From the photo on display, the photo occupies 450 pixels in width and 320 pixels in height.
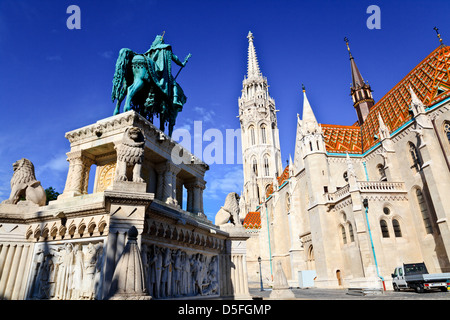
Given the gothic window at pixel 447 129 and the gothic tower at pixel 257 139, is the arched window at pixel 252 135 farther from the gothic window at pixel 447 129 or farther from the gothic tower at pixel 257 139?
the gothic window at pixel 447 129

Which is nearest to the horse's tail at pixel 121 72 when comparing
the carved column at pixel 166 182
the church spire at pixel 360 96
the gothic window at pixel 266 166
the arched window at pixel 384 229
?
the carved column at pixel 166 182

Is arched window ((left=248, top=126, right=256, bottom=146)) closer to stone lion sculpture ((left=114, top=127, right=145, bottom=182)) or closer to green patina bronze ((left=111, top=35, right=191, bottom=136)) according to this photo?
green patina bronze ((left=111, top=35, right=191, bottom=136))

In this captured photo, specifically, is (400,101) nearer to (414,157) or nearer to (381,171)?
(381,171)

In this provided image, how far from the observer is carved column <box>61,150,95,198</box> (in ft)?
26.3

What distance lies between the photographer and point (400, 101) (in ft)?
101

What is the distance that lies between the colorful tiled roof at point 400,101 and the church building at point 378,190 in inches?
4.5

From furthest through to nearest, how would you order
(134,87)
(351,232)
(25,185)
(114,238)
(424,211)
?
(351,232) < (424,211) < (134,87) < (25,185) < (114,238)

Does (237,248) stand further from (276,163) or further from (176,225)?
(276,163)

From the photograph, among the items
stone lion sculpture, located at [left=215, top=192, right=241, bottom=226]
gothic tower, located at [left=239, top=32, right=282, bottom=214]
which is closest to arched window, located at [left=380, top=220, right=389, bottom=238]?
stone lion sculpture, located at [left=215, top=192, right=241, bottom=226]

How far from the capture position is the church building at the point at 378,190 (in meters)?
22.9

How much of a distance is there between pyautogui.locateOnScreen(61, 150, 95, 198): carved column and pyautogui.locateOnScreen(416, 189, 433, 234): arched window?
26379 mm

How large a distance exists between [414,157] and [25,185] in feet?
95.9

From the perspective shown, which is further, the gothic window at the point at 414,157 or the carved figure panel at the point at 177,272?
the gothic window at the point at 414,157

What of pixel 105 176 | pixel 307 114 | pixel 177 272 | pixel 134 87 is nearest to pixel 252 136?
pixel 307 114
